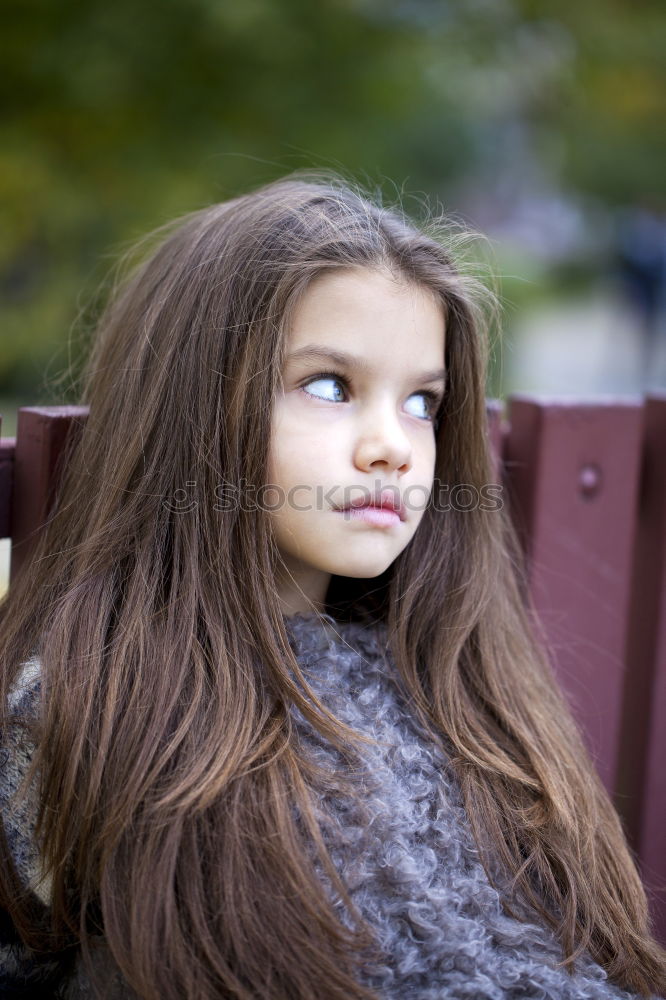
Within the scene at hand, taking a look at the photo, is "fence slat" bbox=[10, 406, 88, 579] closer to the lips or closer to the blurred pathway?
the lips

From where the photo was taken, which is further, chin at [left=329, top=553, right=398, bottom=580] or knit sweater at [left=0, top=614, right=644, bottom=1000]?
chin at [left=329, top=553, right=398, bottom=580]

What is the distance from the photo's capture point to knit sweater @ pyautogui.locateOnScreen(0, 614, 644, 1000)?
1129 millimetres

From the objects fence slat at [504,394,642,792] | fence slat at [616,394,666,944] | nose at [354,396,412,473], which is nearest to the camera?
nose at [354,396,412,473]

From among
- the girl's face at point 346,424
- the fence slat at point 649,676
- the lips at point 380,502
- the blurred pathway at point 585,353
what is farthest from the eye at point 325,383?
the blurred pathway at point 585,353

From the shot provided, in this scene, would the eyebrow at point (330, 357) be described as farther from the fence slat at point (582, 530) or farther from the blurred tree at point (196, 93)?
the blurred tree at point (196, 93)

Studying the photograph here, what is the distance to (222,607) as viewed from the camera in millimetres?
1239

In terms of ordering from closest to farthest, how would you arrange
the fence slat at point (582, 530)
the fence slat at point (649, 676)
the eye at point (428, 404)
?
the eye at point (428, 404) < the fence slat at point (582, 530) < the fence slat at point (649, 676)

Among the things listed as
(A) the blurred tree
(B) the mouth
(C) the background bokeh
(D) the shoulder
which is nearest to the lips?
(B) the mouth

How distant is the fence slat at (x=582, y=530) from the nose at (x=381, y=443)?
0.53m

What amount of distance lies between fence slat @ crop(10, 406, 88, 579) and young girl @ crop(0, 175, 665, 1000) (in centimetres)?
5

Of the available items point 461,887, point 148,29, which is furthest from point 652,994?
point 148,29

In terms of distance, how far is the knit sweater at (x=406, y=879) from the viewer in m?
1.13

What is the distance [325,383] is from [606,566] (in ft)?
2.68

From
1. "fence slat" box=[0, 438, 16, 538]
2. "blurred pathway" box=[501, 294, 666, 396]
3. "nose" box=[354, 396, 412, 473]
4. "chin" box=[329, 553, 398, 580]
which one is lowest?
"chin" box=[329, 553, 398, 580]
